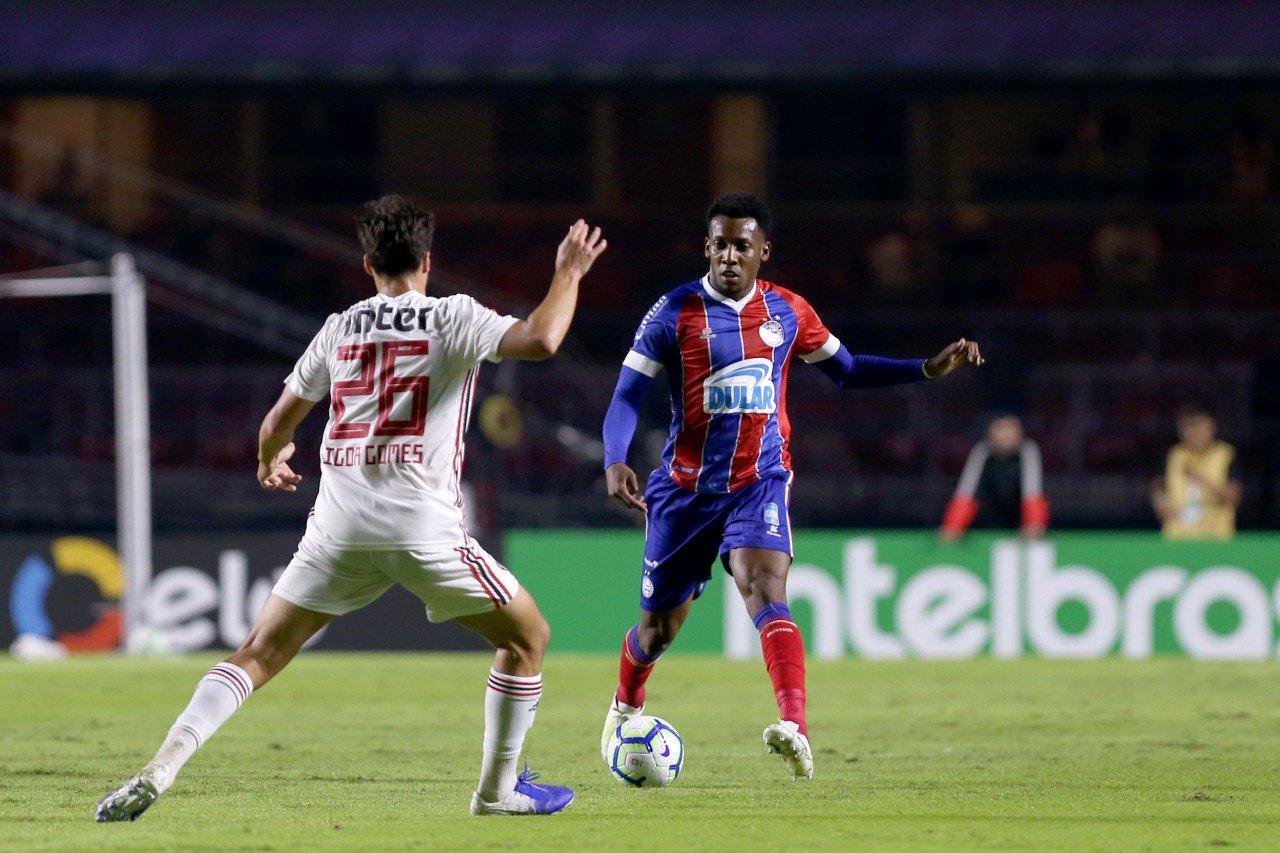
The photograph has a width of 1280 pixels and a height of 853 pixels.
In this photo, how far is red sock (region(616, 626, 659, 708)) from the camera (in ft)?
27.4

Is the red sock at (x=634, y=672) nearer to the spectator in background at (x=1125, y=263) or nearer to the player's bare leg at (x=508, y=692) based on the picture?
the player's bare leg at (x=508, y=692)

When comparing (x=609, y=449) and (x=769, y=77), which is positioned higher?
(x=769, y=77)

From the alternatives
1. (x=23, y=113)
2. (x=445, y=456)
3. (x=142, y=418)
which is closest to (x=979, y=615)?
(x=142, y=418)

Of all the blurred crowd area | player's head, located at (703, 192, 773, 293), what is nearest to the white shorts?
player's head, located at (703, 192, 773, 293)

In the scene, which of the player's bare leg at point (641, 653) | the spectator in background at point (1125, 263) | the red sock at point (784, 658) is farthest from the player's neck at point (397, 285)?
the spectator in background at point (1125, 263)

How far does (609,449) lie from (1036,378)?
1250 centimetres

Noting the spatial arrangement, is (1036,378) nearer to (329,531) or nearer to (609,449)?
(609,449)

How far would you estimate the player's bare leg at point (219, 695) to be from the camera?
6305 millimetres

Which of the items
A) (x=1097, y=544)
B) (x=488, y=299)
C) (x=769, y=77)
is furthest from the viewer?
(x=769, y=77)

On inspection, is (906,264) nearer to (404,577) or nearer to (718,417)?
(718,417)

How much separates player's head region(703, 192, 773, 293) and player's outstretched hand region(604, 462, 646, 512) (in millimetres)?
959

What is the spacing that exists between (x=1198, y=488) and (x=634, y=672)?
31.9 feet

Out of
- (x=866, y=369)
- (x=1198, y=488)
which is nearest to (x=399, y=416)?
(x=866, y=369)

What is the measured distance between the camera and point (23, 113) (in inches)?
985
